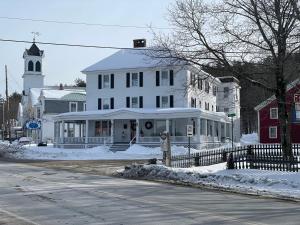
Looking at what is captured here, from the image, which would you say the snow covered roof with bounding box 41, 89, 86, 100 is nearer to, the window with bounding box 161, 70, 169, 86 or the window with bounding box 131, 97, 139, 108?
the window with bounding box 131, 97, 139, 108

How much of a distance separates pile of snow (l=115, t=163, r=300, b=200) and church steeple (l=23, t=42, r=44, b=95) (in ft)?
242

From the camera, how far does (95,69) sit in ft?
183

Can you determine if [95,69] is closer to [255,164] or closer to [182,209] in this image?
Result: [255,164]

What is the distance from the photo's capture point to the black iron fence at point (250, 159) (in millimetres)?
20953

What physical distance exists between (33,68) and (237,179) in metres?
79.8

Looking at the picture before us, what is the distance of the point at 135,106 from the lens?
178ft

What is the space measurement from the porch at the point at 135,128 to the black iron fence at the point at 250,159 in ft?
65.4

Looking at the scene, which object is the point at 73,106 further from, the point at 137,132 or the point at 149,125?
the point at 137,132

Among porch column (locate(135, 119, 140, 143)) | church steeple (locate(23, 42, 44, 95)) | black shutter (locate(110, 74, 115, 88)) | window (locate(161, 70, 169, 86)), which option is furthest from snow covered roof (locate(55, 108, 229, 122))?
church steeple (locate(23, 42, 44, 95))

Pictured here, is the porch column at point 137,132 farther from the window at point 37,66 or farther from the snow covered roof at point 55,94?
the window at point 37,66

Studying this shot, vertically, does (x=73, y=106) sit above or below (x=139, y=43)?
below

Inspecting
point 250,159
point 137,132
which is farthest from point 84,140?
point 250,159

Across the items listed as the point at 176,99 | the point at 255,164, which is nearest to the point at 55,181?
the point at 255,164

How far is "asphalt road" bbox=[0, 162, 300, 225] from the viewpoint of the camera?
11.1 meters
